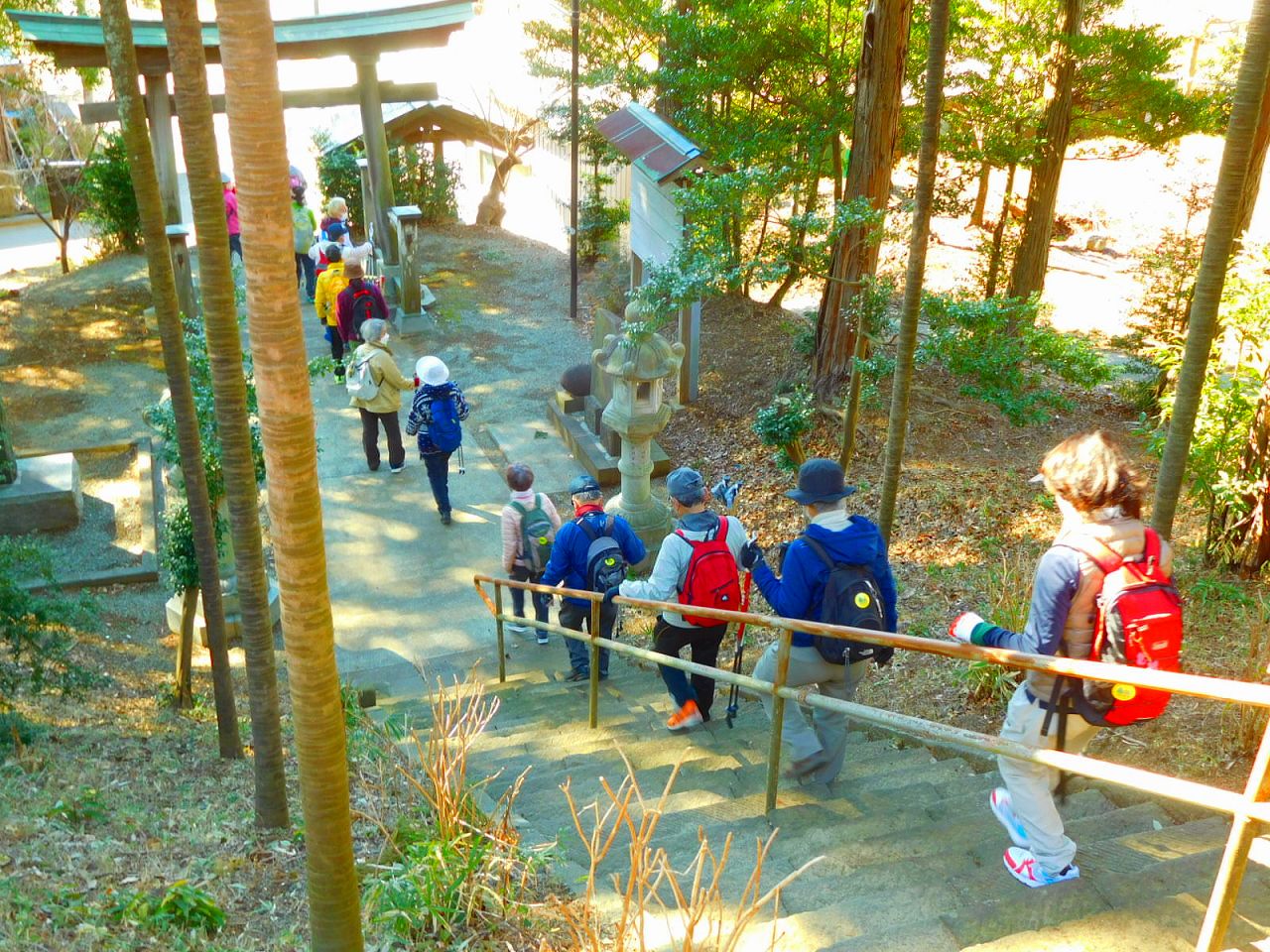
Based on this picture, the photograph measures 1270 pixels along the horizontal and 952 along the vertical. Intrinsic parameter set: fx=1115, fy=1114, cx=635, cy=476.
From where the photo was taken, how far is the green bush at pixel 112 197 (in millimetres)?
15094

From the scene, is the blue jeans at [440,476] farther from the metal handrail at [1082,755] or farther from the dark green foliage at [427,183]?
the dark green foliage at [427,183]

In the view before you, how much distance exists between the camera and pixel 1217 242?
4.57m

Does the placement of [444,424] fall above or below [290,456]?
below

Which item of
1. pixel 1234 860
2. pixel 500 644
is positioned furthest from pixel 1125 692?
pixel 500 644

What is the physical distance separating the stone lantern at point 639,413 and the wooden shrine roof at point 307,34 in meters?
6.47

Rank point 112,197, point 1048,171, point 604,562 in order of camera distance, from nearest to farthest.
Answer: point 604,562, point 1048,171, point 112,197

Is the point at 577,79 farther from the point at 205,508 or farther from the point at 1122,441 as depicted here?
the point at 205,508

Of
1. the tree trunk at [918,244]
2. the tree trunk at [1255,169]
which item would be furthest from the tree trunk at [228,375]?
the tree trunk at [1255,169]

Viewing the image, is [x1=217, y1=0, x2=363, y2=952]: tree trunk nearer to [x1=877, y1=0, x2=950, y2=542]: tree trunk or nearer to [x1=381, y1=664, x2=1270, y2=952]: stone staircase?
[x1=381, y1=664, x2=1270, y2=952]: stone staircase

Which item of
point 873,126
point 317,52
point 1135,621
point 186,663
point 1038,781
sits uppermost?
point 317,52

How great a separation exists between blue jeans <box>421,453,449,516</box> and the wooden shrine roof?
5.86 m

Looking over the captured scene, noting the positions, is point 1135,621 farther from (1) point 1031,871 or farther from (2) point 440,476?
(2) point 440,476

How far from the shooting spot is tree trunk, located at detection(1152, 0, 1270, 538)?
435 centimetres

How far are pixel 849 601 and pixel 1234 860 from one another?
2030 mm
